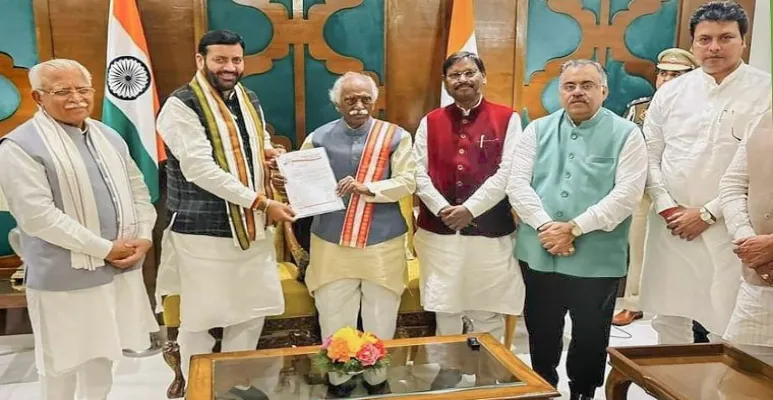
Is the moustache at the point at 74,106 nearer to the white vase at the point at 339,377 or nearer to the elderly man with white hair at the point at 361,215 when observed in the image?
the elderly man with white hair at the point at 361,215

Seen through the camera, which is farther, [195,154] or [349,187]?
[349,187]

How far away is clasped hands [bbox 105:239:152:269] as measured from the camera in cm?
226

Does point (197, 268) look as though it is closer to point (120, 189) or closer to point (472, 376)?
point (120, 189)

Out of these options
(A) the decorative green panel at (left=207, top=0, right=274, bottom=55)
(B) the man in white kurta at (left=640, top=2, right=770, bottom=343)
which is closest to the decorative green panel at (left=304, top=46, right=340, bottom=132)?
(A) the decorative green panel at (left=207, top=0, right=274, bottom=55)

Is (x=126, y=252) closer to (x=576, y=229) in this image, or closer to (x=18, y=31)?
(x=576, y=229)

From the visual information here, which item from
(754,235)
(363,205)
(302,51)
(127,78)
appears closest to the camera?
(754,235)

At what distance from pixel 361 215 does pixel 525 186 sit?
67 centimetres

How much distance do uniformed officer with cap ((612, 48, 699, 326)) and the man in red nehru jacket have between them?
1442 millimetres

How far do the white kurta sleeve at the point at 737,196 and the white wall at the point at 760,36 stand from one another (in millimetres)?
2022

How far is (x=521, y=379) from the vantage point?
2.03m

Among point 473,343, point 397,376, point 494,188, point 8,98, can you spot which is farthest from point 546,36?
point 8,98

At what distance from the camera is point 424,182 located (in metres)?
2.74

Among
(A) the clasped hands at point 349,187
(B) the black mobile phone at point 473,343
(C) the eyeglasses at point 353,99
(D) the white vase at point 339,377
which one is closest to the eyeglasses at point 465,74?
(C) the eyeglasses at point 353,99

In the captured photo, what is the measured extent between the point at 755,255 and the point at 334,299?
5.19ft
